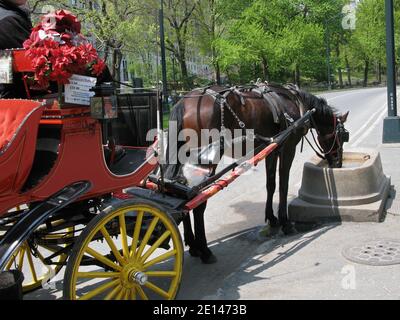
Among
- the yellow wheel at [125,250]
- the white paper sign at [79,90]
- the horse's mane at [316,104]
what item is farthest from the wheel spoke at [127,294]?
the horse's mane at [316,104]

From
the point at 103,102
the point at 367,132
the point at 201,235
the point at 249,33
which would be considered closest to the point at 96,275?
the point at 103,102

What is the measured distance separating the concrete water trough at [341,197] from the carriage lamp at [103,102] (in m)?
3.67

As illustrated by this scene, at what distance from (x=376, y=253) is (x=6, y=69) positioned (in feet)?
13.4

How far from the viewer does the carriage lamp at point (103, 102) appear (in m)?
3.59

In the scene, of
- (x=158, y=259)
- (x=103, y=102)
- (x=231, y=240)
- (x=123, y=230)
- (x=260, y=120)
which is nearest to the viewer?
(x=103, y=102)

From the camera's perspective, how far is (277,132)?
621cm

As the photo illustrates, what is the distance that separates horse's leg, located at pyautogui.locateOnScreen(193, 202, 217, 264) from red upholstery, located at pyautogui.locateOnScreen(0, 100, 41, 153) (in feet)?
8.19

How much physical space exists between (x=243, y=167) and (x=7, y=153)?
109 inches

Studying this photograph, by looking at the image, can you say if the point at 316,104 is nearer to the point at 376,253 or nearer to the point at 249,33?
the point at 376,253

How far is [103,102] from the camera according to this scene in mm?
3613

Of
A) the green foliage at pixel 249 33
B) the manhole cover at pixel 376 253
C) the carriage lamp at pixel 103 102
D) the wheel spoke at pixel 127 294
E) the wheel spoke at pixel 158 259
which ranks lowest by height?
the manhole cover at pixel 376 253

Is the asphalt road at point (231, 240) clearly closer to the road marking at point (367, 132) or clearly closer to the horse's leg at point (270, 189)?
the horse's leg at point (270, 189)

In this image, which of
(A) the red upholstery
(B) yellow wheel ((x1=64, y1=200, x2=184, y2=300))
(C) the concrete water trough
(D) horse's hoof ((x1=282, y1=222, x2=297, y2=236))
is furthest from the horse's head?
(A) the red upholstery

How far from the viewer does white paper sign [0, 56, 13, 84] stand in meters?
3.49
